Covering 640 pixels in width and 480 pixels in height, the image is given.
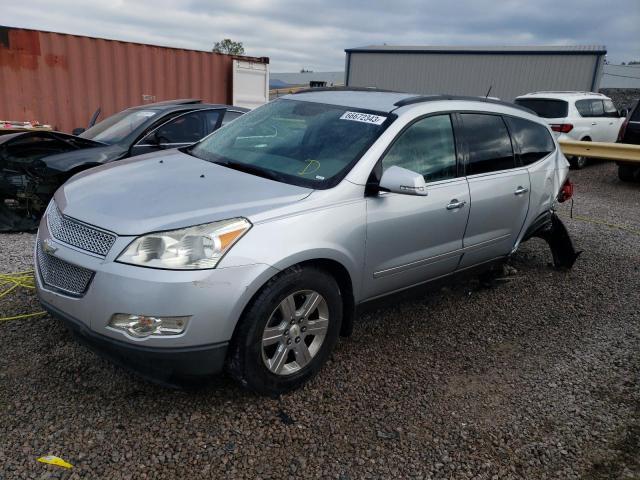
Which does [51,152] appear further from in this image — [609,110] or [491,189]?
[609,110]

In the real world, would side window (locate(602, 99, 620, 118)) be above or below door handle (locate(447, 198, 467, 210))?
above

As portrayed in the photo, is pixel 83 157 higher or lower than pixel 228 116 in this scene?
lower

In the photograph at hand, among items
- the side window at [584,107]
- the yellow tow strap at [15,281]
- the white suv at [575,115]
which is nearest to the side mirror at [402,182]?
the yellow tow strap at [15,281]

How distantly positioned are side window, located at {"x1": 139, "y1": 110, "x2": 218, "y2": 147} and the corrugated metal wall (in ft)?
59.4

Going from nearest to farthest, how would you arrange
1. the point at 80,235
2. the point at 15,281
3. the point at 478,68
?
the point at 80,235, the point at 15,281, the point at 478,68

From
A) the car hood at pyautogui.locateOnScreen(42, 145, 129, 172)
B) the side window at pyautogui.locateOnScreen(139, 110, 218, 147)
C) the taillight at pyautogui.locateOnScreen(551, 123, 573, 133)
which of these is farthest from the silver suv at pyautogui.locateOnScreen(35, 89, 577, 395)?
the taillight at pyautogui.locateOnScreen(551, 123, 573, 133)

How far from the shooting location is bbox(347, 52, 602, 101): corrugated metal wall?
2075cm

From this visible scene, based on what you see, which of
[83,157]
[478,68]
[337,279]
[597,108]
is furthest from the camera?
[478,68]

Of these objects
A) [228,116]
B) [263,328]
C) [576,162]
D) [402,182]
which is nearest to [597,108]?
[576,162]

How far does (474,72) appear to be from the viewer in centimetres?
2305

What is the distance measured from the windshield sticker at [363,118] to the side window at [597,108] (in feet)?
35.8

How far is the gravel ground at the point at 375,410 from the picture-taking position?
2.41m

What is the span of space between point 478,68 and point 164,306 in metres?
23.5

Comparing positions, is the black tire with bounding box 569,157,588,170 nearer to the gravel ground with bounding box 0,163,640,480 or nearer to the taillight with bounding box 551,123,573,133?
the taillight with bounding box 551,123,573,133
